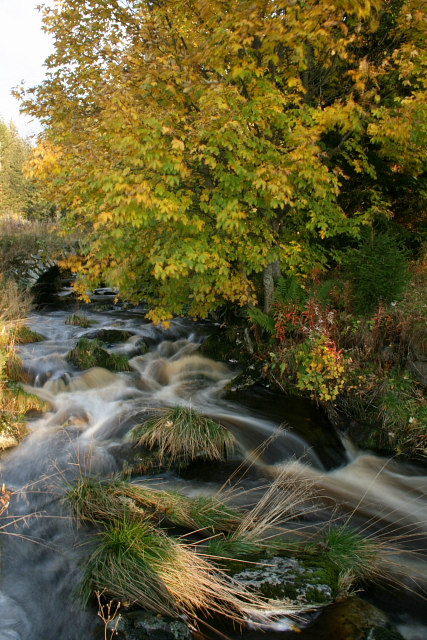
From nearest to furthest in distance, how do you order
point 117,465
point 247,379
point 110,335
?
point 117,465 < point 247,379 < point 110,335

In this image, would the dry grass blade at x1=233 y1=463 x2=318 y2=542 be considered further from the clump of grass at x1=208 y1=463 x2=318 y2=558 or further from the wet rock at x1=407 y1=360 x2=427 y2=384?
the wet rock at x1=407 y1=360 x2=427 y2=384

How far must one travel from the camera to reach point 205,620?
3.45 meters

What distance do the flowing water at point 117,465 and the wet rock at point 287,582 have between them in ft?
0.90

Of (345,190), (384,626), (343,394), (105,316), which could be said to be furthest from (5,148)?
(384,626)

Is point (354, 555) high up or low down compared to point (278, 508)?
down

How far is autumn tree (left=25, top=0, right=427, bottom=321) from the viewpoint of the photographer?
660 centimetres

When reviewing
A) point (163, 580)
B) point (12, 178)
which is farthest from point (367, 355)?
point (12, 178)

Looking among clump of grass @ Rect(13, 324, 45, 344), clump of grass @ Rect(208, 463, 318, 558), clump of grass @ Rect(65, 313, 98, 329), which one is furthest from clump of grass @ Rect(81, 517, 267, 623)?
clump of grass @ Rect(65, 313, 98, 329)

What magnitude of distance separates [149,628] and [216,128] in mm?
5991

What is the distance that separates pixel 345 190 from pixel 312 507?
7.74 meters

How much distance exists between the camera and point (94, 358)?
9.14m

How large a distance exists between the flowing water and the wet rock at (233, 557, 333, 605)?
273 mm

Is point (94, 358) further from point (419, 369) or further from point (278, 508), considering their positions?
point (419, 369)

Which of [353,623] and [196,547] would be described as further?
[196,547]
